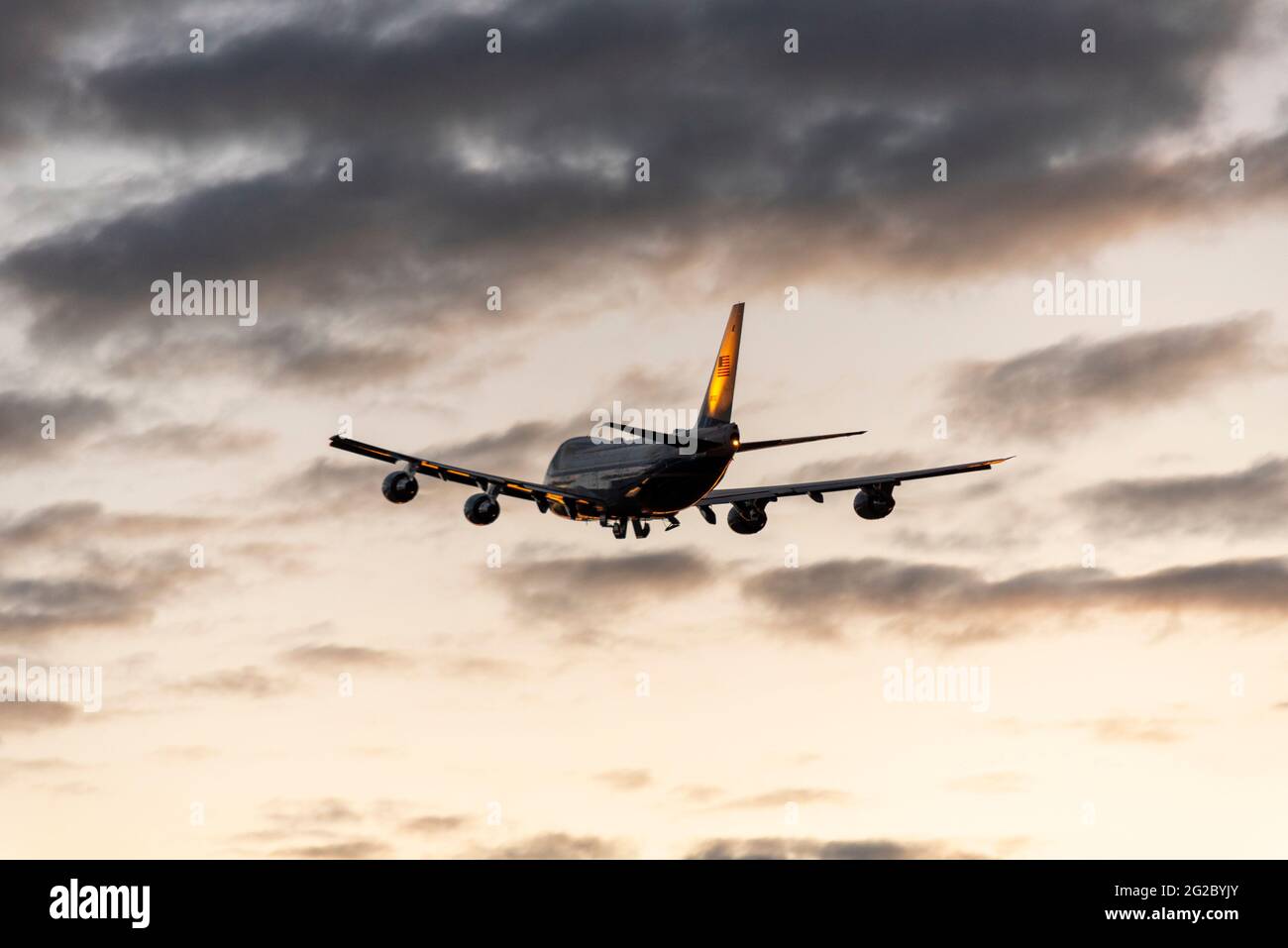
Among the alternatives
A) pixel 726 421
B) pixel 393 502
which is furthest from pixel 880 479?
pixel 393 502

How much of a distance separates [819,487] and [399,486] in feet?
95.6

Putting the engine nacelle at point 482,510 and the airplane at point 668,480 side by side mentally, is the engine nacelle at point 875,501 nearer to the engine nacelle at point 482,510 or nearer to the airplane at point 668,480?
the airplane at point 668,480

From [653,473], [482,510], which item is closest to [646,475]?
[653,473]

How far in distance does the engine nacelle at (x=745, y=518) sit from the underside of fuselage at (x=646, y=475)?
26.6ft

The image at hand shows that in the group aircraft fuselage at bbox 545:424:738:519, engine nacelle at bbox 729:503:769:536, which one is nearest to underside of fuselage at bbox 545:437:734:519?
aircraft fuselage at bbox 545:424:738:519

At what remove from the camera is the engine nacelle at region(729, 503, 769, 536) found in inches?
6009

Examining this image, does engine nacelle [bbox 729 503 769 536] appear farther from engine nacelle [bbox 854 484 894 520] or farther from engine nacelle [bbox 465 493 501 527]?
engine nacelle [bbox 465 493 501 527]

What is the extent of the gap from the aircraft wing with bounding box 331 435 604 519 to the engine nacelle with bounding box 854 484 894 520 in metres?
17.4

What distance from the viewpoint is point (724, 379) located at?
144 metres

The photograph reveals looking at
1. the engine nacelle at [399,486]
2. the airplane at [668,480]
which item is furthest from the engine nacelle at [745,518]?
the engine nacelle at [399,486]

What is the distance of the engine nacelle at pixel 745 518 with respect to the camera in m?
153

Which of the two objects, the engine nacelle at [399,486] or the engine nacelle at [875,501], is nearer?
the engine nacelle at [399,486]
